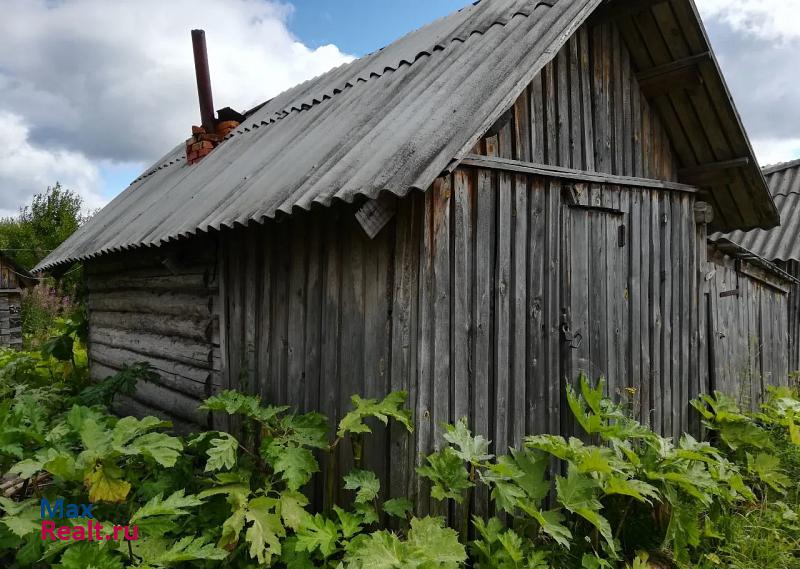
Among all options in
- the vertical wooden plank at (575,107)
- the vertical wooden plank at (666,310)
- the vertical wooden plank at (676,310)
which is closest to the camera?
the vertical wooden plank at (575,107)

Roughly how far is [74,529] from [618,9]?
550cm

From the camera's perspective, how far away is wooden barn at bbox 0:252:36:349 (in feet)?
49.3

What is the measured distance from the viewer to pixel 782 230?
10.6 m

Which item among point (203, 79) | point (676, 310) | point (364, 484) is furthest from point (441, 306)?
point (203, 79)

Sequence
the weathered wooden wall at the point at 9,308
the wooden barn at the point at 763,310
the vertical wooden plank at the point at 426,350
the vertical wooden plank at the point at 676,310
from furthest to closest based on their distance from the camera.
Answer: the weathered wooden wall at the point at 9,308 < the wooden barn at the point at 763,310 < the vertical wooden plank at the point at 676,310 < the vertical wooden plank at the point at 426,350

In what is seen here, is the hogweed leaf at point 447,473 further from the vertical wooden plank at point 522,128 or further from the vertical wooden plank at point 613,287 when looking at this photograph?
the vertical wooden plank at point 522,128

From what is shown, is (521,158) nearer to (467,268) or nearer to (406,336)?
(467,268)

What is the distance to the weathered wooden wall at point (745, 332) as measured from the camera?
21.4 feet

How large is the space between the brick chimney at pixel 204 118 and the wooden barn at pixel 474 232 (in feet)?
4.86

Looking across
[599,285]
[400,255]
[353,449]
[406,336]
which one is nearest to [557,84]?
[599,285]

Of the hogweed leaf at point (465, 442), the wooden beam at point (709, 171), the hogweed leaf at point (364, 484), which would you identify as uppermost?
the wooden beam at point (709, 171)

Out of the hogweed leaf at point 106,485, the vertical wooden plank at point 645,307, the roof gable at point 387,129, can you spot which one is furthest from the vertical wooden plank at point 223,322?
the vertical wooden plank at point 645,307

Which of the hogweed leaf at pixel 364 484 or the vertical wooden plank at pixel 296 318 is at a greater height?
the vertical wooden plank at pixel 296 318

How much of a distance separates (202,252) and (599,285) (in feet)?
11.9
